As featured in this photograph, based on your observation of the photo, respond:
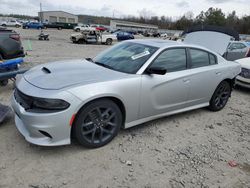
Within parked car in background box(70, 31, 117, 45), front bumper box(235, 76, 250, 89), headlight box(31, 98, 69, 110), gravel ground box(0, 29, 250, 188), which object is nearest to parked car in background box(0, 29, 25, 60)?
gravel ground box(0, 29, 250, 188)

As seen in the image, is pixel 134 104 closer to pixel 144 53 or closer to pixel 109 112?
pixel 109 112

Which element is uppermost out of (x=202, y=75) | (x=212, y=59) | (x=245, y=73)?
(x=212, y=59)

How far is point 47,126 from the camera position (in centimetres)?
255

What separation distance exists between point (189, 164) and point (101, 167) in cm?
121

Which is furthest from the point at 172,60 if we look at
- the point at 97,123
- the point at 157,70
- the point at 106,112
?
the point at 97,123

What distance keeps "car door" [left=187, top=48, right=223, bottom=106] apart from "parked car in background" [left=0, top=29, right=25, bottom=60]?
4.94 m

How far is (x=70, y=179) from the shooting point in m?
2.46

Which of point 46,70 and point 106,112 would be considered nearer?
point 106,112

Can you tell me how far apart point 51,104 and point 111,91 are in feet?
2.59

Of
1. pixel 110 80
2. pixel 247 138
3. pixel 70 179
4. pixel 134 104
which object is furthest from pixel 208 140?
pixel 70 179

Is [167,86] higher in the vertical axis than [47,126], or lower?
higher

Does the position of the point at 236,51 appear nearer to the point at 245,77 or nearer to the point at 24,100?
the point at 245,77

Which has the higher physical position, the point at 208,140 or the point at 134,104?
the point at 134,104

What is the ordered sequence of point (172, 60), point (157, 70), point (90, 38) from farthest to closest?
1. point (90, 38)
2. point (172, 60)
3. point (157, 70)
